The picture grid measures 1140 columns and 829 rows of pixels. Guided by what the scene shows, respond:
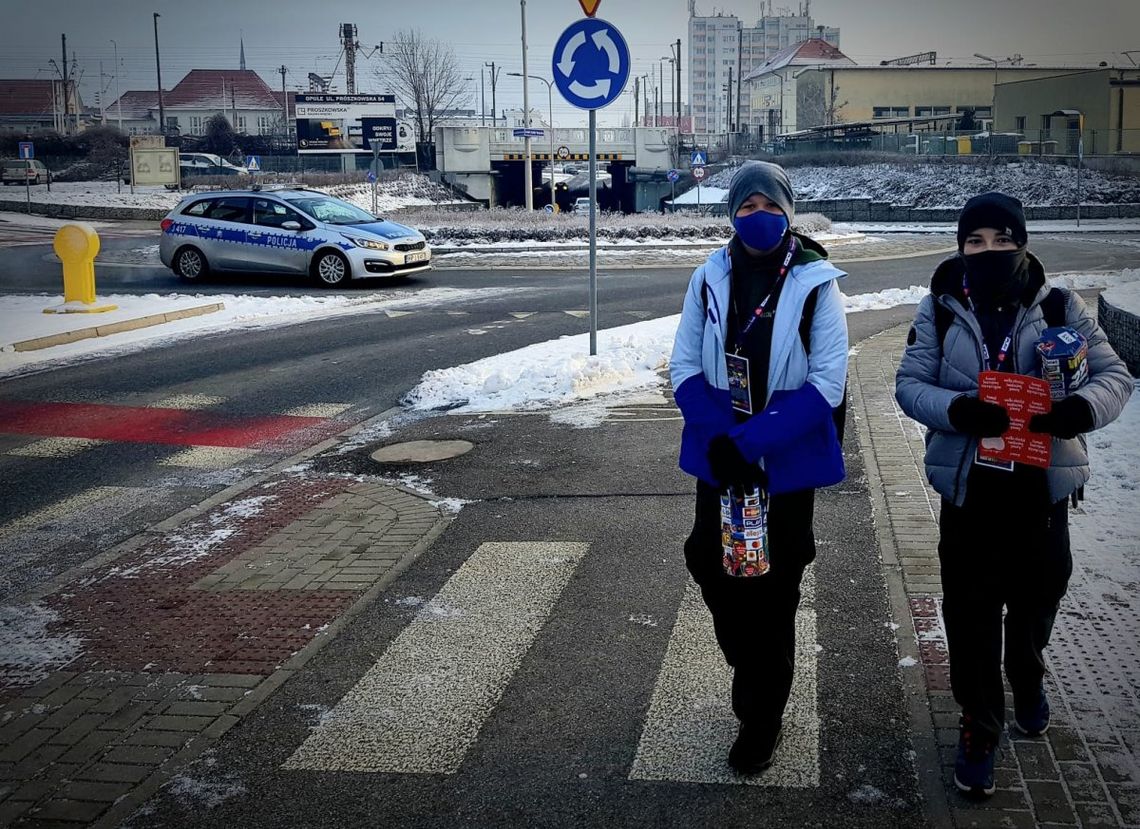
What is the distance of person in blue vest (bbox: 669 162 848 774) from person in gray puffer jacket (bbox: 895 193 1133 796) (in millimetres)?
351

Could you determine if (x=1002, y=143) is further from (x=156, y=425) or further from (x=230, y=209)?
(x=156, y=425)

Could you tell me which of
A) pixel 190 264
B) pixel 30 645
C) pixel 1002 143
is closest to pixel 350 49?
pixel 1002 143

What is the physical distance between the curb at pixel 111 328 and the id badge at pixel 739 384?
12.0m

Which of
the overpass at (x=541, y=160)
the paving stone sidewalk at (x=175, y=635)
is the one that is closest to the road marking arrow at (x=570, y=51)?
the paving stone sidewalk at (x=175, y=635)

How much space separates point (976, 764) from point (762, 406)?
1.28 meters

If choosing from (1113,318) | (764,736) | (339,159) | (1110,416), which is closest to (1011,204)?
(1110,416)

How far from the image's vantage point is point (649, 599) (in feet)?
18.0

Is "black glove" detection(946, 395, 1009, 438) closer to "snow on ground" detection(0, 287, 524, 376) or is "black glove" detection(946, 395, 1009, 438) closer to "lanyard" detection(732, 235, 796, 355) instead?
"lanyard" detection(732, 235, 796, 355)

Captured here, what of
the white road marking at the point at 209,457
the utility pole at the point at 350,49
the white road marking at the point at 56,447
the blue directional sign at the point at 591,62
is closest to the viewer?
the white road marking at the point at 209,457

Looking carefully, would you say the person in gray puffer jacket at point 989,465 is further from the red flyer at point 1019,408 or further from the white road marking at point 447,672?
the white road marking at point 447,672

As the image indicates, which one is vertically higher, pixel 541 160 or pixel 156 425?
pixel 541 160

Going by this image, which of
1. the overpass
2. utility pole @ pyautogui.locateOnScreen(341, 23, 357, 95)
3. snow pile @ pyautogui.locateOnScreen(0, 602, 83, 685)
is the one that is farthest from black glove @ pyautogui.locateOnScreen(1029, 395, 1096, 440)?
utility pole @ pyautogui.locateOnScreen(341, 23, 357, 95)

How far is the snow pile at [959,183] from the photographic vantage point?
45062 mm

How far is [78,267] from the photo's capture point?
16453 millimetres
